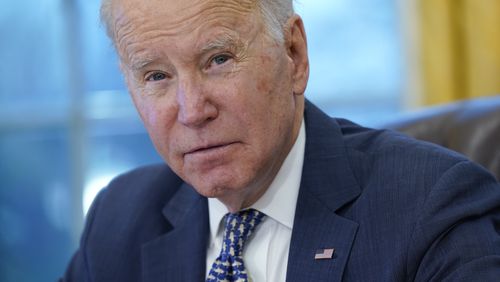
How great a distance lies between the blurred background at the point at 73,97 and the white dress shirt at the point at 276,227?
301cm

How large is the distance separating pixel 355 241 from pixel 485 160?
0.62 meters

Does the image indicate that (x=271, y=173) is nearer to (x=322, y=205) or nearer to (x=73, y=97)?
(x=322, y=205)

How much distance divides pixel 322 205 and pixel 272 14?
1.47ft

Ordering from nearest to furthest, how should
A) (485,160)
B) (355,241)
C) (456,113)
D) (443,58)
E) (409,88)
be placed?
(355,241)
(485,160)
(456,113)
(443,58)
(409,88)

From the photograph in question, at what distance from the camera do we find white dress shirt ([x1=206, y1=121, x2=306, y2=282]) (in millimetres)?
1972

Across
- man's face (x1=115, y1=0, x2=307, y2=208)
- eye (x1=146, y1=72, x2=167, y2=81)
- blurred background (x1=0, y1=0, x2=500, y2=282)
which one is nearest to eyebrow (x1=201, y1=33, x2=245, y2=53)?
man's face (x1=115, y1=0, x2=307, y2=208)

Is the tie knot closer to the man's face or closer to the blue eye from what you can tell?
the man's face

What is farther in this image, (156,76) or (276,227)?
(276,227)

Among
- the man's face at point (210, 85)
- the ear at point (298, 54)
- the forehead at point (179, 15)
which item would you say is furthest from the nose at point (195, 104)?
the ear at point (298, 54)

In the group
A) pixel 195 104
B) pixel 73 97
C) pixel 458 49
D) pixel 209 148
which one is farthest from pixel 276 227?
pixel 73 97

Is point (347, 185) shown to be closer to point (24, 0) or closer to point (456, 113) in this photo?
point (456, 113)

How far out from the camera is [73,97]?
16.5 feet

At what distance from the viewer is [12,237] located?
5.04 metres

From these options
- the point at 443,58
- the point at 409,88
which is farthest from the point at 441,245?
the point at 409,88
